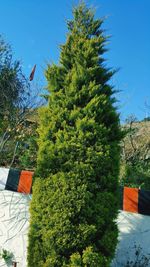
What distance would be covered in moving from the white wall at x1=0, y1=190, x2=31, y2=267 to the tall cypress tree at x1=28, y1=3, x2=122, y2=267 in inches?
33.6

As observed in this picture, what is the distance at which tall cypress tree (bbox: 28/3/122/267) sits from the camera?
3.85 m

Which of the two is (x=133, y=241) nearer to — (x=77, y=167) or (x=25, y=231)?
(x=77, y=167)

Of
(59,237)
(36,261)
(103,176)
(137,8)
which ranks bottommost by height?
(36,261)

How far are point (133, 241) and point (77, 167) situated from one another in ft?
5.58

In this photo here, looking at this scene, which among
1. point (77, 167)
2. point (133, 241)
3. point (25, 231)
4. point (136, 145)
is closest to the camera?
point (77, 167)

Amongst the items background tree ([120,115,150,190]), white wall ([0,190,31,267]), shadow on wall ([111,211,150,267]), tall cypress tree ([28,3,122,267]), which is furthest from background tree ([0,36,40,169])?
shadow on wall ([111,211,150,267])

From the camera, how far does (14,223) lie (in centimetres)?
502

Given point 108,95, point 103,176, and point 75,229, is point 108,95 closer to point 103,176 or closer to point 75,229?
point 103,176

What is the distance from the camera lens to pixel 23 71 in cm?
1195

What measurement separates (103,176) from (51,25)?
5879 millimetres

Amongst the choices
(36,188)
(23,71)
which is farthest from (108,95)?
(23,71)

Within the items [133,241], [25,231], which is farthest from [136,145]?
[25,231]

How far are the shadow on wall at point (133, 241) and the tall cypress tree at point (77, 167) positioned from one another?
2.60 ft

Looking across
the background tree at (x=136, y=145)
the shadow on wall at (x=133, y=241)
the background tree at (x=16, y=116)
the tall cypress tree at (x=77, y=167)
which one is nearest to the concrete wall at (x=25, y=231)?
the shadow on wall at (x=133, y=241)
